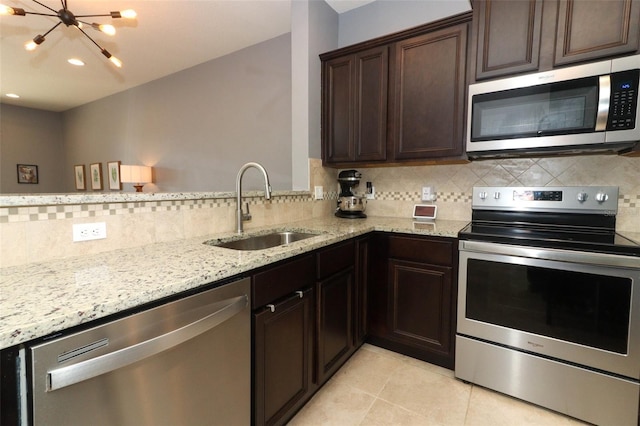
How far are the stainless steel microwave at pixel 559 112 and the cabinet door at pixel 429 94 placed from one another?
0.14m

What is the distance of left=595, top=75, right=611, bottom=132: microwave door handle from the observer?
1.47m

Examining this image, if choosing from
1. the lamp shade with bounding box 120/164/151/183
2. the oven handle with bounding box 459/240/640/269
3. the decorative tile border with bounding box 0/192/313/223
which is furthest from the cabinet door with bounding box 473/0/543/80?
the lamp shade with bounding box 120/164/151/183

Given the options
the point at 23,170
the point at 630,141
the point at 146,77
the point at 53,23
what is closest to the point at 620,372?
the point at 630,141

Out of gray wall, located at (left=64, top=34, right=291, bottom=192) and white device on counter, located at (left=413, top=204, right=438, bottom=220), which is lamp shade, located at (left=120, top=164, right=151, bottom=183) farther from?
white device on counter, located at (left=413, top=204, right=438, bottom=220)

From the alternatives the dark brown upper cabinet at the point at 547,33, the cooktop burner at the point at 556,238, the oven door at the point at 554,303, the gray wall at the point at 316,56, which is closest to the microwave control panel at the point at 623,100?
the dark brown upper cabinet at the point at 547,33

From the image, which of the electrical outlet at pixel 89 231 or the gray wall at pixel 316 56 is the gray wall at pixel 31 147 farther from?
the electrical outlet at pixel 89 231

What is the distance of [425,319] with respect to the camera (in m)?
1.88

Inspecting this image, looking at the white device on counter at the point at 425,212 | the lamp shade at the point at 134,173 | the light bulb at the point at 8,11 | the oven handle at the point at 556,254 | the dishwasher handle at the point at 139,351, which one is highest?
the light bulb at the point at 8,11

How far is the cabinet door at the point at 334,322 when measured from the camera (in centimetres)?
154

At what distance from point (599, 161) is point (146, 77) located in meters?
5.03

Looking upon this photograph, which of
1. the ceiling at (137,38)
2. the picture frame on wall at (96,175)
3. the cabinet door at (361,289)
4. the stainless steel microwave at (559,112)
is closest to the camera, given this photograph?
the stainless steel microwave at (559,112)

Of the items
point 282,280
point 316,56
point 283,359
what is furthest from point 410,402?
point 316,56

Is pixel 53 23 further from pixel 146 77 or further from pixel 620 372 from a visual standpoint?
pixel 620 372

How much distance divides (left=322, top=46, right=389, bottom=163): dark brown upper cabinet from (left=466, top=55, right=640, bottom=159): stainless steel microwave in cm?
65
